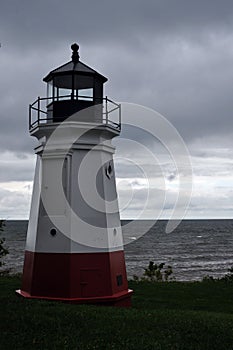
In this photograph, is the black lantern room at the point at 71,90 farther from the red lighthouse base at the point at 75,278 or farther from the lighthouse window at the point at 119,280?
the lighthouse window at the point at 119,280

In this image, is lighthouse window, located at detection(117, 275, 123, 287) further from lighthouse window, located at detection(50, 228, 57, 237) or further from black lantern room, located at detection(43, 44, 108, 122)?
black lantern room, located at detection(43, 44, 108, 122)

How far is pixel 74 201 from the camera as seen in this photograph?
38.2 ft

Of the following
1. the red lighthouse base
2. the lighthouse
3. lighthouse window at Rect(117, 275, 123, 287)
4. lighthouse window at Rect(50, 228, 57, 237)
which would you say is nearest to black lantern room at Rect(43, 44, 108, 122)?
the lighthouse

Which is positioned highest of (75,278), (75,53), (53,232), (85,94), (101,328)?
(75,53)

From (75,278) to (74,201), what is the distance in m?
1.66

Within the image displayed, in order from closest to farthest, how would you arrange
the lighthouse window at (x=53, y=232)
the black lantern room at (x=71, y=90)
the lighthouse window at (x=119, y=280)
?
the lighthouse window at (x=53, y=232) → the black lantern room at (x=71, y=90) → the lighthouse window at (x=119, y=280)

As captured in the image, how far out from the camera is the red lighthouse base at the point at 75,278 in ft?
37.2

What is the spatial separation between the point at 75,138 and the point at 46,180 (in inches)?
46.0

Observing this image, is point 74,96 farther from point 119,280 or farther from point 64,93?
point 119,280

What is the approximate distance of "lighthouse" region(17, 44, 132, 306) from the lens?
37.6ft

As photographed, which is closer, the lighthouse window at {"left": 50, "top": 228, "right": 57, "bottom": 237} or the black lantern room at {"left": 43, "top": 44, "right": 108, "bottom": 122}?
the lighthouse window at {"left": 50, "top": 228, "right": 57, "bottom": 237}

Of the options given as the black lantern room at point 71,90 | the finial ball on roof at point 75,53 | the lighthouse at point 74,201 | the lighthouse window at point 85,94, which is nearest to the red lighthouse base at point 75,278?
the lighthouse at point 74,201

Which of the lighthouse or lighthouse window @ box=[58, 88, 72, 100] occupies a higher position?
lighthouse window @ box=[58, 88, 72, 100]

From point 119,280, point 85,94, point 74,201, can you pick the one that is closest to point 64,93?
point 85,94
